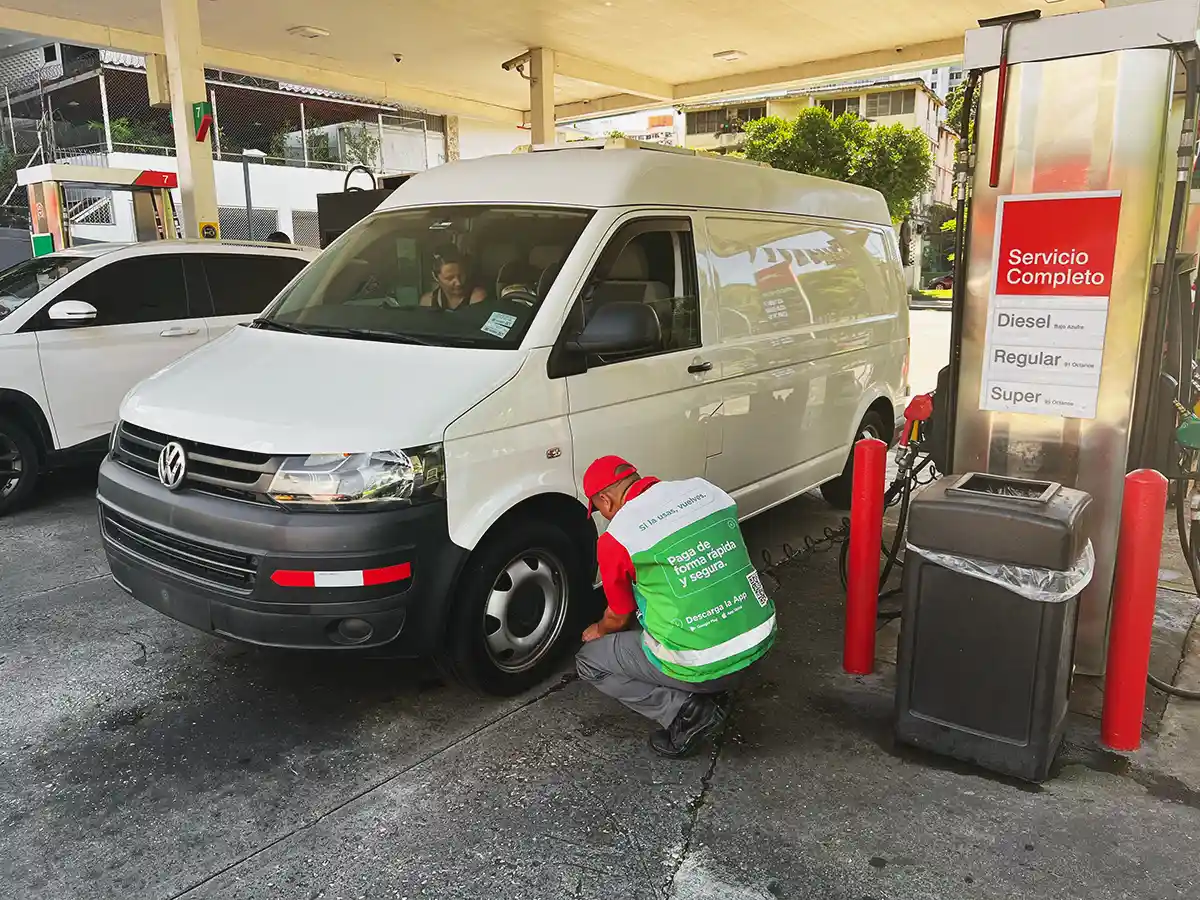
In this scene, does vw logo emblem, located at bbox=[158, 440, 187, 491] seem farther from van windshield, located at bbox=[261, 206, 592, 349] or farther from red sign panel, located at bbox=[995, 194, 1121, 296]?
red sign panel, located at bbox=[995, 194, 1121, 296]

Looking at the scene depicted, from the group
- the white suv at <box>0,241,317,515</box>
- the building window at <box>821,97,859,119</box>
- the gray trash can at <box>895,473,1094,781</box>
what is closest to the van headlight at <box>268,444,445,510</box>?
the gray trash can at <box>895,473,1094,781</box>

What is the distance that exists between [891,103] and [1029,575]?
55.5 meters

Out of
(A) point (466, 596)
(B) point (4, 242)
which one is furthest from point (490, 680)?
(B) point (4, 242)

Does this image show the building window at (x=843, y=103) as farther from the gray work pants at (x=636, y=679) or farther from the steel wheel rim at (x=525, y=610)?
the gray work pants at (x=636, y=679)

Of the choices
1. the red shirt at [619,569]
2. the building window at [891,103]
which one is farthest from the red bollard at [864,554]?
the building window at [891,103]

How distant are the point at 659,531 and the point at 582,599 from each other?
1.12m

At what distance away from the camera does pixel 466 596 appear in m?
3.46

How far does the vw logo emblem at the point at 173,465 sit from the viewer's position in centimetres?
341

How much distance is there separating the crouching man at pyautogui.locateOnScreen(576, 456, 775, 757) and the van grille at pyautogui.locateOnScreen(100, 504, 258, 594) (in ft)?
4.19

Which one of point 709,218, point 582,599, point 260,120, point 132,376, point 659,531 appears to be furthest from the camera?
point 260,120

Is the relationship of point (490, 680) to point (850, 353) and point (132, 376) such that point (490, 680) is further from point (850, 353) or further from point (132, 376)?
point (132, 376)

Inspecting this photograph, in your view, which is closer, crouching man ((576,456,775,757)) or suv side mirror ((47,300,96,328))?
crouching man ((576,456,775,757))

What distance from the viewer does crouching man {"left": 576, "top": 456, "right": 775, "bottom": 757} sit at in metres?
3.06

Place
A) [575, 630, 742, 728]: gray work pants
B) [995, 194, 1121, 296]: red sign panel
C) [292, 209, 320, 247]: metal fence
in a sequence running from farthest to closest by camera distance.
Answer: [292, 209, 320, 247]: metal fence, [995, 194, 1121, 296]: red sign panel, [575, 630, 742, 728]: gray work pants
